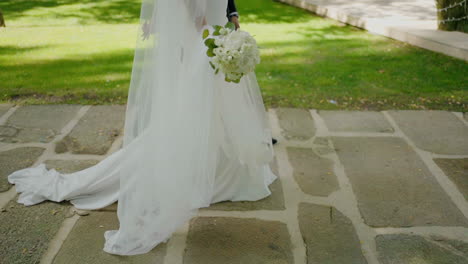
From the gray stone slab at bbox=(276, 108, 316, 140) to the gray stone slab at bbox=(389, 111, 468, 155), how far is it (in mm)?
946

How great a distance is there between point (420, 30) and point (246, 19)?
332 cm

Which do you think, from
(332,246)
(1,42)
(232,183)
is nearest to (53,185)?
(232,183)

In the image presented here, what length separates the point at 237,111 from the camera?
3154mm

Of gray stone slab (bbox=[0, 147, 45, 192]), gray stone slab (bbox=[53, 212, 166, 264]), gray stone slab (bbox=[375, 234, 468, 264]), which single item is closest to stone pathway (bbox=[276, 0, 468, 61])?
gray stone slab (bbox=[375, 234, 468, 264])

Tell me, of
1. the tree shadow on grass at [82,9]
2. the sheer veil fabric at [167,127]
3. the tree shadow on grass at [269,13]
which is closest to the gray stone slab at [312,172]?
the sheer veil fabric at [167,127]

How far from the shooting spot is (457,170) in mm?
3869

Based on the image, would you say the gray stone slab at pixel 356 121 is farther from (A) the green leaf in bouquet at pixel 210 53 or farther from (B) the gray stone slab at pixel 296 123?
(A) the green leaf in bouquet at pixel 210 53

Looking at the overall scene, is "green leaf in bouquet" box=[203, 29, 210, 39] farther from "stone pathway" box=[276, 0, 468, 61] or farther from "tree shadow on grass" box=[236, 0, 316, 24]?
"tree shadow on grass" box=[236, 0, 316, 24]

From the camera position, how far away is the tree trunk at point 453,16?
7719mm

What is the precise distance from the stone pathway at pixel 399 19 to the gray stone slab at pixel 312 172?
156 inches

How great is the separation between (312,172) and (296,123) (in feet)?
3.41

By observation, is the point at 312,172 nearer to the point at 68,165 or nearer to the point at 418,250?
the point at 418,250

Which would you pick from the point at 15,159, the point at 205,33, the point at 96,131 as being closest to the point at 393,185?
the point at 205,33

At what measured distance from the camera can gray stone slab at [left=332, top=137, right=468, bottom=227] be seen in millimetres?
3230
